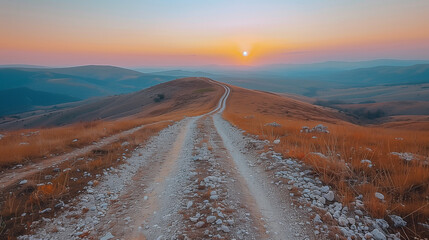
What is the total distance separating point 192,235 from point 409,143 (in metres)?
13.1

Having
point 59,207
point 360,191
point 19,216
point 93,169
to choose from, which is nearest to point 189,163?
point 93,169

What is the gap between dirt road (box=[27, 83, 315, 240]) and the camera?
4496 mm

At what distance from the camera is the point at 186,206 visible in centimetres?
560

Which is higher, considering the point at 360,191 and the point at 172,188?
the point at 360,191

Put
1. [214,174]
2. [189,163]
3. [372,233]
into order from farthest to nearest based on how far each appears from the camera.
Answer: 1. [189,163]
2. [214,174]
3. [372,233]

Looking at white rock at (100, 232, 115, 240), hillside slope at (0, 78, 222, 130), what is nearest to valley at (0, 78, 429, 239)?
white rock at (100, 232, 115, 240)

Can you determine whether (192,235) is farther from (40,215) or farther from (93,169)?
(93,169)

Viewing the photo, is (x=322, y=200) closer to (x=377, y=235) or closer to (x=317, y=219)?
(x=317, y=219)

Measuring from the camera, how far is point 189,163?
944 cm

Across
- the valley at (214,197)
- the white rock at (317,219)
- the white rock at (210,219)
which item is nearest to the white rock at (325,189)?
the valley at (214,197)

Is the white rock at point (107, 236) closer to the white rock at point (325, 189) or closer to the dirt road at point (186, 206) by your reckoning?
the dirt road at point (186, 206)

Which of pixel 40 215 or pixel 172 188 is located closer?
pixel 40 215

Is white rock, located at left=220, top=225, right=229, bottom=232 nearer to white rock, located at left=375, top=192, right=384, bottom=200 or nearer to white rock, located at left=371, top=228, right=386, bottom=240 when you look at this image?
white rock, located at left=371, top=228, right=386, bottom=240

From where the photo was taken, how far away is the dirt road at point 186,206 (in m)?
4.50
